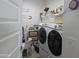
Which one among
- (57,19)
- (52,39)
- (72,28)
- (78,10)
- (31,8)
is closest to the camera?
(78,10)

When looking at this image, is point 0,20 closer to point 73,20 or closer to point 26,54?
point 73,20

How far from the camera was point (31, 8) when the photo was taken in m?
5.80

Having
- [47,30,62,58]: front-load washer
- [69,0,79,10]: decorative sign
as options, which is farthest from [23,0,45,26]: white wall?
[69,0,79,10]: decorative sign

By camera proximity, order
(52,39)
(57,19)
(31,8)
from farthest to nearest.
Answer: (31,8) < (57,19) < (52,39)

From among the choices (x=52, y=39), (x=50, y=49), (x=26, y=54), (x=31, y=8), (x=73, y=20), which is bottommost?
(x=26, y=54)

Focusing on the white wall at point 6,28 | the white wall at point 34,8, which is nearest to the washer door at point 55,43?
the white wall at point 6,28

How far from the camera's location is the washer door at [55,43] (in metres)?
2.30

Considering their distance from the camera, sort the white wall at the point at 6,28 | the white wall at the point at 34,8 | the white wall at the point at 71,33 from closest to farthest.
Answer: the white wall at the point at 6,28, the white wall at the point at 71,33, the white wall at the point at 34,8

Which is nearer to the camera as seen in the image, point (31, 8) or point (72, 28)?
point (72, 28)

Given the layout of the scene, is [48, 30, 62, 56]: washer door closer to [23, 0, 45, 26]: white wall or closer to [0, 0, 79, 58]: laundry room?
[0, 0, 79, 58]: laundry room

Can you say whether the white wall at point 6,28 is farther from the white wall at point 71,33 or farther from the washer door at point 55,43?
the washer door at point 55,43

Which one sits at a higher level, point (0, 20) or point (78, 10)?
point (78, 10)

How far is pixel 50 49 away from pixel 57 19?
1294mm

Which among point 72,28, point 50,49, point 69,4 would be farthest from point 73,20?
point 50,49
